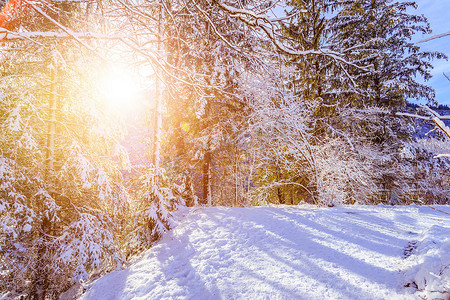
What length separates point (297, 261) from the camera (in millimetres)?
2729

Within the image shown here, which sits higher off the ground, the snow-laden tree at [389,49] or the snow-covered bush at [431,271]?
the snow-laden tree at [389,49]

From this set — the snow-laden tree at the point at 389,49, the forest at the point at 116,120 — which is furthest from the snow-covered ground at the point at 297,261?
the snow-laden tree at the point at 389,49

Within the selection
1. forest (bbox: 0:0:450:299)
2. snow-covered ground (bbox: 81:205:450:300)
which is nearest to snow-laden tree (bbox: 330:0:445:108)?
forest (bbox: 0:0:450:299)

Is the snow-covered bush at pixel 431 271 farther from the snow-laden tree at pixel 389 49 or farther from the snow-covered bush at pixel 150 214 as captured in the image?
the snow-laden tree at pixel 389 49

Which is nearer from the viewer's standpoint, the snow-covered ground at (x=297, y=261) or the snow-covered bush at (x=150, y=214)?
the snow-covered ground at (x=297, y=261)

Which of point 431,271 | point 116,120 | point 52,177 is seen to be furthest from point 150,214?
point 431,271

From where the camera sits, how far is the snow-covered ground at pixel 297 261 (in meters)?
2.05

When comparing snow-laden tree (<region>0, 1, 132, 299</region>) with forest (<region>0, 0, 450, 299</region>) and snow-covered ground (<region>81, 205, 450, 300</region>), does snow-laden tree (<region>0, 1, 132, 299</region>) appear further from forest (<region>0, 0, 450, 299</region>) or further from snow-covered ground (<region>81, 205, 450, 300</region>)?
snow-covered ground (<region>81, 205, 450, 300</region>)

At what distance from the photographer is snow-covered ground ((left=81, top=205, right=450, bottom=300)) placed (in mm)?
2049

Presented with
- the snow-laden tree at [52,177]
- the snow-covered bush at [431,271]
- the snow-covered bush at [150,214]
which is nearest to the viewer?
the snow-covered bush at [431,271]

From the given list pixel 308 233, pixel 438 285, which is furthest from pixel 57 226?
pixel 438 285

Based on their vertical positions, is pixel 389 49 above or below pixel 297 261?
above

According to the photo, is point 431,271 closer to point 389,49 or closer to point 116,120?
point 116,120

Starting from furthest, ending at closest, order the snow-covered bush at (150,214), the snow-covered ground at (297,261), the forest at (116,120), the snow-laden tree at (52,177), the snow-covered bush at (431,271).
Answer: the snow-covered bush at (150,214) < the snow-laden tree at (52,177) < the forest at (116,120) < the snow-covered ground at (297,261) < the snow-covered bush at (431,271)
